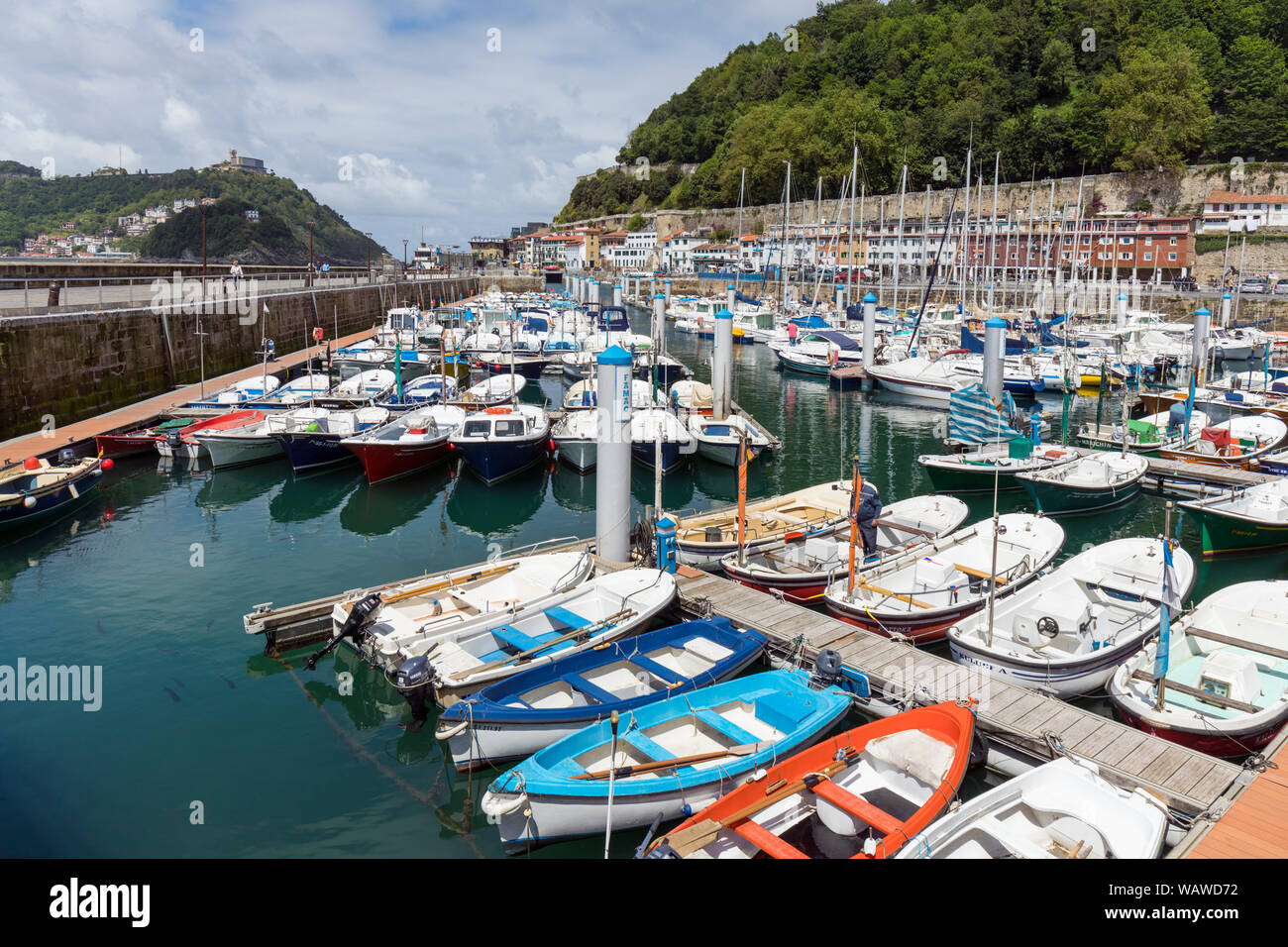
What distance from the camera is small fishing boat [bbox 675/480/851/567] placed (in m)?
16.5

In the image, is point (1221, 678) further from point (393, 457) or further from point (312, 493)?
point (312, 493)

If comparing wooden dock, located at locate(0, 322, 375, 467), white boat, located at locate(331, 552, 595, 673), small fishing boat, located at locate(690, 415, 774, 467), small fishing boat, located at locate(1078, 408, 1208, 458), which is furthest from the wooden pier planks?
wooden dock, located at locate(0, 322, 375, 467)

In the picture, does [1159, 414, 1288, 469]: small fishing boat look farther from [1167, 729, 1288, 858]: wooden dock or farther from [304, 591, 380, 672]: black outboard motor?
[304, 591, 380, 672]: black outboard motor

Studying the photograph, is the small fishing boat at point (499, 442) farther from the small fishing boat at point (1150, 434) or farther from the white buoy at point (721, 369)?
the small fishing boat at point (1150, 434)

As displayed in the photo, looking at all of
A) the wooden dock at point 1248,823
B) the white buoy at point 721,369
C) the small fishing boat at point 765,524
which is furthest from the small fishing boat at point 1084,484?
the wooden dock at point 1248,823

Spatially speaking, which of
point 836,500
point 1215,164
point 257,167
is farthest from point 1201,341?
point 257,167

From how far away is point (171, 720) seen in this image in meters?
12.1

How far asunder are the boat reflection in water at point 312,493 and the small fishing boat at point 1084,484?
1905 centimetres

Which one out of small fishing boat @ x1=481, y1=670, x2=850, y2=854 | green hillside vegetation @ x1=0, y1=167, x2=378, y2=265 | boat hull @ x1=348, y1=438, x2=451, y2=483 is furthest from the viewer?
green hillside vegetation @ x1=0, y1=167, x2=378, y2=265

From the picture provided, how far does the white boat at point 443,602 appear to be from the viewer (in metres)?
12.2

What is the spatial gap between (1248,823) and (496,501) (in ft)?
62.5

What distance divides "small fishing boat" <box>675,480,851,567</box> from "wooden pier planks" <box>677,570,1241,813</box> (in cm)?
181

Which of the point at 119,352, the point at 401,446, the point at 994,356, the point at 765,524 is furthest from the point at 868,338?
the point at 119,352

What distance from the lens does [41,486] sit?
2003 cm
